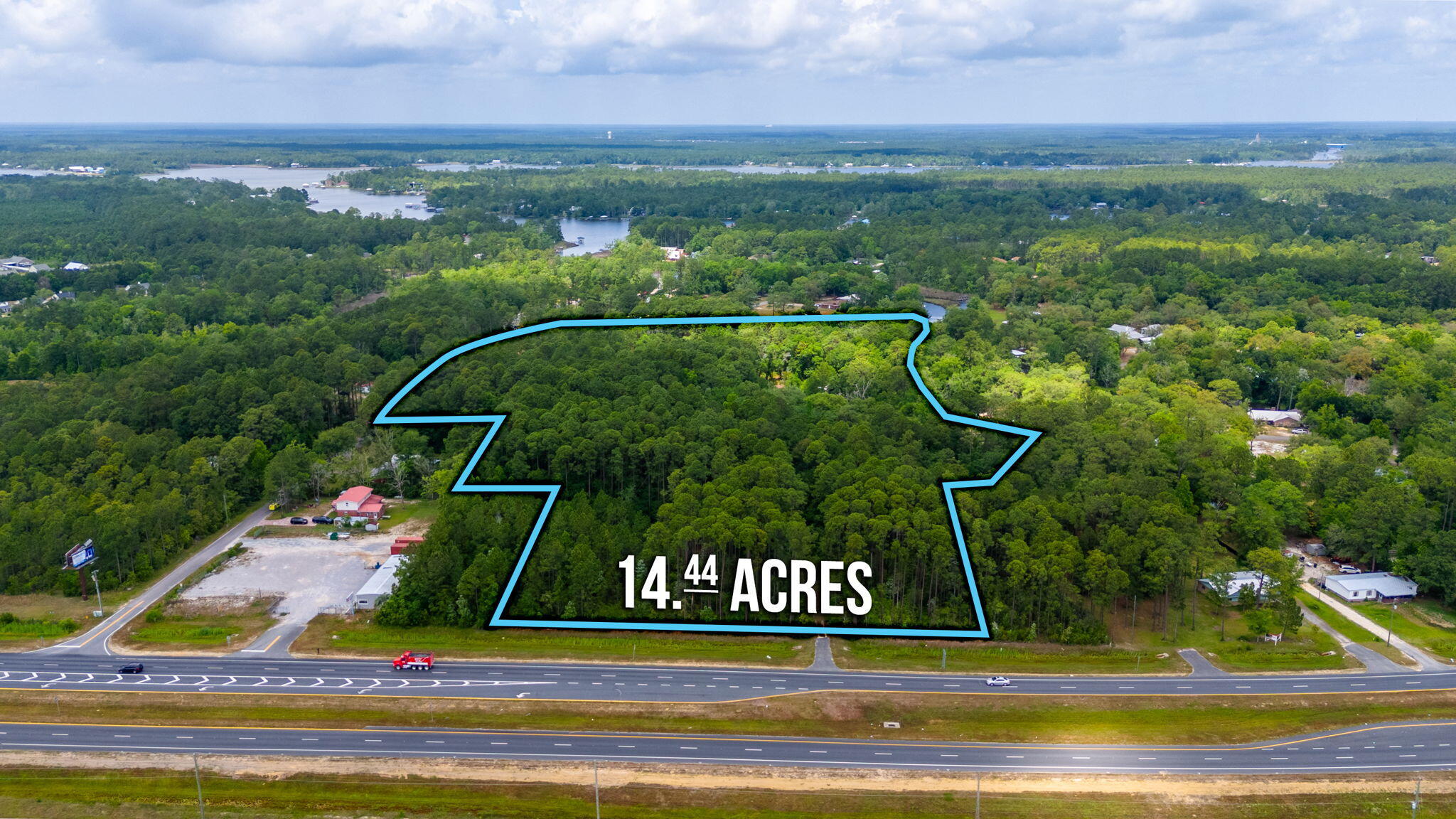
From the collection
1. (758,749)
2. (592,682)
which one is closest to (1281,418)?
(758,749)

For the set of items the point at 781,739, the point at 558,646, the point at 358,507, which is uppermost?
the point at 358,507

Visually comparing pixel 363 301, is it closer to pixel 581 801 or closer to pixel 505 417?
pixel 581 801

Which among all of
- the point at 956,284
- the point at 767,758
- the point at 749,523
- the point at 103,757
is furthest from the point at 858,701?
the point at 956,284

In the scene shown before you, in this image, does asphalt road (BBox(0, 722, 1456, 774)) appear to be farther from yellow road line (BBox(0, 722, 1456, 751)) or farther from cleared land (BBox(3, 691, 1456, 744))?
cleared land (BBox(3, 691, 1456, 744))

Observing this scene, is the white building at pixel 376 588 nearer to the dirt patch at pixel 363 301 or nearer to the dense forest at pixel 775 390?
the dense forest at pixel 775 390

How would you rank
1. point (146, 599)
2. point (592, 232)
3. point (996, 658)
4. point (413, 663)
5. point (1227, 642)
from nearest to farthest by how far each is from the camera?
point (413, 663) < point (996, 658) < point (1227, 642) < point (146, 599) < point (592, 232)

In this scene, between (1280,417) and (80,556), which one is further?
(1280,417)

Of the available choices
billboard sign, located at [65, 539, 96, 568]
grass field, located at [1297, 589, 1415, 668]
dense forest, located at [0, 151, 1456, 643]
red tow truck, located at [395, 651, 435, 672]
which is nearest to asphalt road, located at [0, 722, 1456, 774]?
red tow truck, located at [395, 651, 435, 672]
